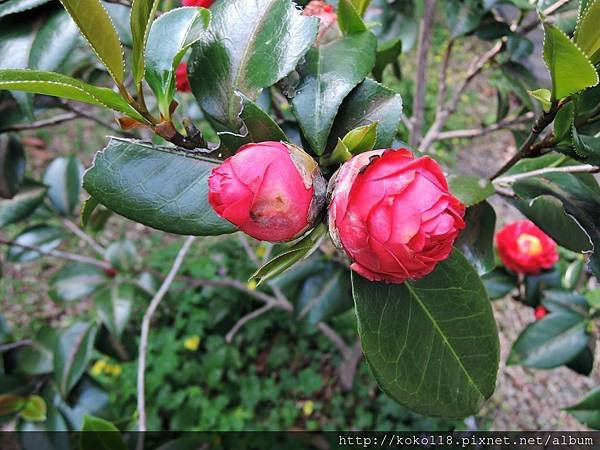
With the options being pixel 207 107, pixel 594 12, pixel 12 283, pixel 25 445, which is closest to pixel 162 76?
pixel 207 107

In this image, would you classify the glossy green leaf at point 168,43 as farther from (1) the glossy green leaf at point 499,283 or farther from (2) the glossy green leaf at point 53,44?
(1) the glossy green leaf at point 499,283

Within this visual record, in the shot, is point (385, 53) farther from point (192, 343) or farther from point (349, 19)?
point (192, 343)

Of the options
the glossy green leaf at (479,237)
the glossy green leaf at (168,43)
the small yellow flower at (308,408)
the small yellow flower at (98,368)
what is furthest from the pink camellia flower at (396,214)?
the small yellow flower at (98,368)

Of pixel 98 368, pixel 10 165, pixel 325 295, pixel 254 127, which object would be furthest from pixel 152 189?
pixel 98 368

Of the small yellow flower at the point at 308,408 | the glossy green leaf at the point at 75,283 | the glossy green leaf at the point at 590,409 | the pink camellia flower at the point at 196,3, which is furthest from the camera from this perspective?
the small yellow flower at the point at 308,408

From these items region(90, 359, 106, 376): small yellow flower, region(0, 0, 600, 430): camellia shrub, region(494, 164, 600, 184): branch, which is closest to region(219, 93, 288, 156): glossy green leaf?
region(0, 0, 600, 430): camellia shrub

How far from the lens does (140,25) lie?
0.45 m

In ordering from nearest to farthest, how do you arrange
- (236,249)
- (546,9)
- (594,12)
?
(594,12) < (546,9) < (236,249)

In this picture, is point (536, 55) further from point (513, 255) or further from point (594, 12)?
point (594, 12)

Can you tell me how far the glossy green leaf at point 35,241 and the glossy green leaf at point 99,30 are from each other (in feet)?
3.30

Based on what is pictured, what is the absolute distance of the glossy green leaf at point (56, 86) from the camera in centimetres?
41

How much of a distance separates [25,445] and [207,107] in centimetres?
101

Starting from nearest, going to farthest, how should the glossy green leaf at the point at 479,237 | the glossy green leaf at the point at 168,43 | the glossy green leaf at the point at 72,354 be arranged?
the glossy green leaf at the point at 168,43, the glossy green leaf at the point at 479,237, the glossy green leaf at the point at 72,354

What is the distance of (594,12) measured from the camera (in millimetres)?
435
